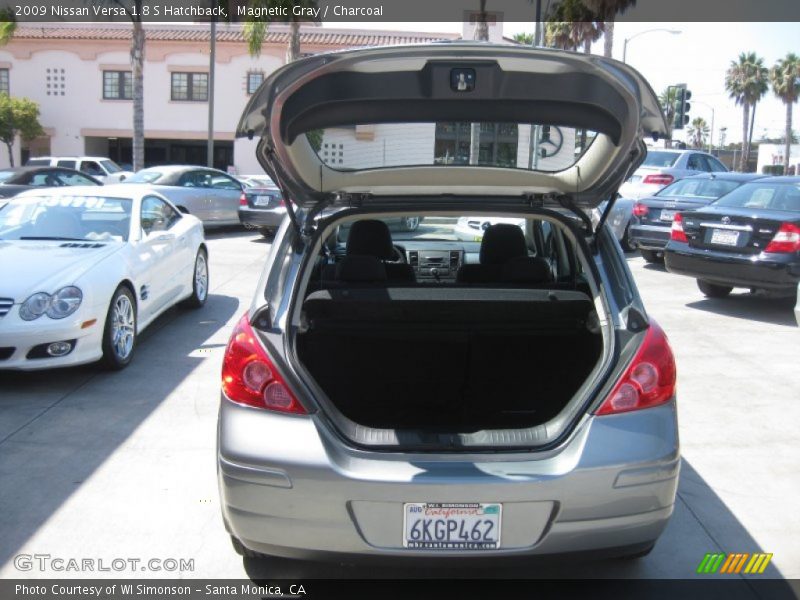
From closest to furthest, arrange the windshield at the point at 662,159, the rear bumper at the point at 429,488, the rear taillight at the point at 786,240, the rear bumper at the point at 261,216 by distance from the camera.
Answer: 1. the rear bumper at the point at 429,488
2. the rear taillight at the point at 786,240
3. the rear bumper at the point at 261,216
4. the windshield at the point at 662,159

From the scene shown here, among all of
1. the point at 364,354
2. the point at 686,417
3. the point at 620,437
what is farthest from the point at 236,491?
the point at 686,417

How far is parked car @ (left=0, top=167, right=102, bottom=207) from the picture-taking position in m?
16.3

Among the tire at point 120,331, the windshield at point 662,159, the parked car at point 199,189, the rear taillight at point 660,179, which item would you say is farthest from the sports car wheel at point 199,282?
the windshield at point 662,159

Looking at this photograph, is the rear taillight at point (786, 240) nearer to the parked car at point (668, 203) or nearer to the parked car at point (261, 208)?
the parked car at point (668, 203)

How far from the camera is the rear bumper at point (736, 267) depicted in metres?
8.98

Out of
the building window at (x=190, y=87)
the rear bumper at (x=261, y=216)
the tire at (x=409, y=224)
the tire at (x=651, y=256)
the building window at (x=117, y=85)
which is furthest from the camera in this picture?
the building window at (x=117, y=85)

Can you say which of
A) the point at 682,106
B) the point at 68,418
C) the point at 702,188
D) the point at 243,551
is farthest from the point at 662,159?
the point at 243,551

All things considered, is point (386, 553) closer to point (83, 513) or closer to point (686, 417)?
point (83, 513)

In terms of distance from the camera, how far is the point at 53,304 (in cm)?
604

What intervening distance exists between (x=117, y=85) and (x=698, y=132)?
89.9 m

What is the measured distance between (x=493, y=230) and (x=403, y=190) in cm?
126

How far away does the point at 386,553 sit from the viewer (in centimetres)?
292

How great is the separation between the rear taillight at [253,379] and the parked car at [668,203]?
10.5 metres

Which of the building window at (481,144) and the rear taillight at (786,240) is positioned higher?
the building window at (481,144)
